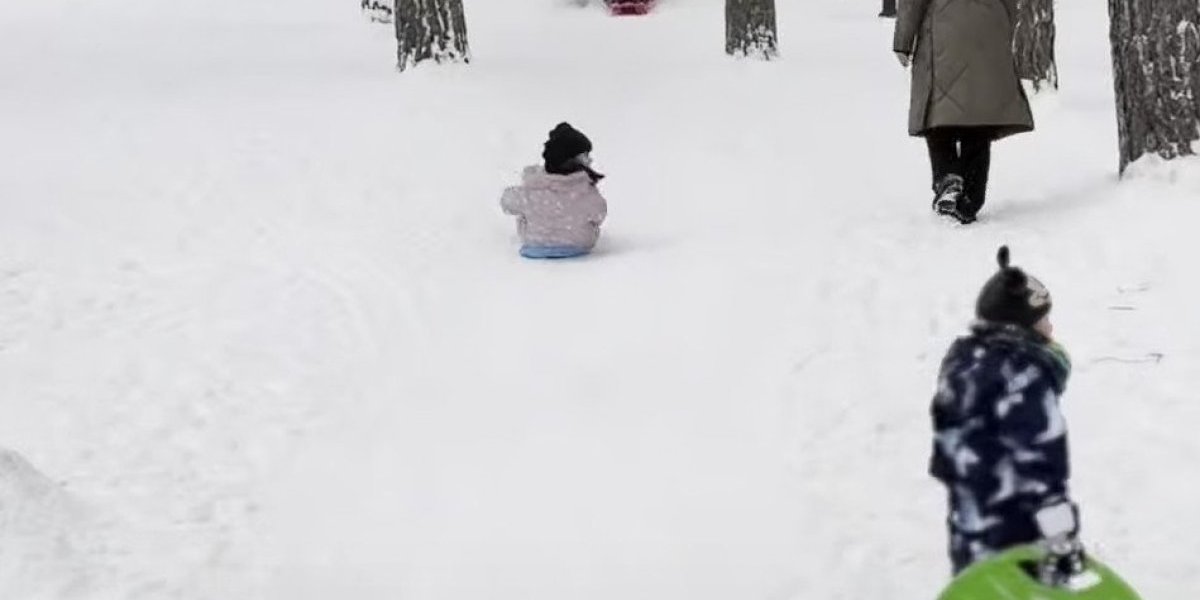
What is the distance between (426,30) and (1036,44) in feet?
18.0

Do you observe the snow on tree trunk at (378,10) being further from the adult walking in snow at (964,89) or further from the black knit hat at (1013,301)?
the black knit hat at (1013,301)

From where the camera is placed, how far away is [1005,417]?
10.00ft

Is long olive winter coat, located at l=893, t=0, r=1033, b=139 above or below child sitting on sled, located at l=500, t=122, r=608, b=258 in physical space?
above

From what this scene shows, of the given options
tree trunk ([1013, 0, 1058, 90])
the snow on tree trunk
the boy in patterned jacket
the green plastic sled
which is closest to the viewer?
the green plastic sled

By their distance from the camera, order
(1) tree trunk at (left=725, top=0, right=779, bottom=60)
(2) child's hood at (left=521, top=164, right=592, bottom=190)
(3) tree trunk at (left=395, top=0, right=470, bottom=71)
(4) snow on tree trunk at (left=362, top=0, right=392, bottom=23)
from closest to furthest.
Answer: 1. (2) child's hood at (left=521, top=164, right=592, bottom=190)
2. (3) tree trunk at (left=395, top=0, right=470, bottom=71)
3. (1) tree trunk at (left=725, top=0, right=779, bottom=60)
4. (4) snow on tree trunk at (left=362, top=0, right=392, bottom=23)

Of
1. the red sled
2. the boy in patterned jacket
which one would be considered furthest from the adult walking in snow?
the red sled

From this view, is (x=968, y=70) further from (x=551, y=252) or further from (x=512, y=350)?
(x=512, y=350)

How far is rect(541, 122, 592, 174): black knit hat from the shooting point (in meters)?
8.41

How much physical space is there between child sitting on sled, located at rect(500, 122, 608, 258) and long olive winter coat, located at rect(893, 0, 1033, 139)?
1.94m

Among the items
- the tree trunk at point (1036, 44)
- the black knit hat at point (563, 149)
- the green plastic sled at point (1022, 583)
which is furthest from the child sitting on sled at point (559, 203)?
the green plastic sled at point (1022, 583)

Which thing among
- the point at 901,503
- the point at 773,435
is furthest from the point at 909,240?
the point at 901,503

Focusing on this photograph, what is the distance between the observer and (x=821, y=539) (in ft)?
15.0

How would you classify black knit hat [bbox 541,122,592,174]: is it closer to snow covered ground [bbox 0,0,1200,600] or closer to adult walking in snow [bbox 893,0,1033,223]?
snow covered ground [bbox 0,0,1200,600]

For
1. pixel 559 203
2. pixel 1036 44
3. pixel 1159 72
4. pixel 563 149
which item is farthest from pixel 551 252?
pixel 1036 44
